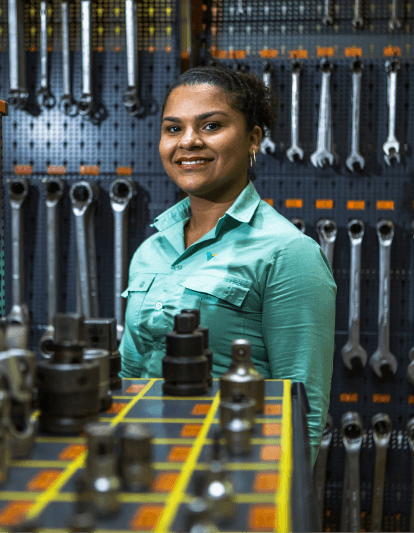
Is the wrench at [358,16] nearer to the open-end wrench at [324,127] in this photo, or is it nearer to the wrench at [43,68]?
the open-end wrench at [324,127]

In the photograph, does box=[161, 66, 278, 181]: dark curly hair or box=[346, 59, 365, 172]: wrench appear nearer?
box=[161, 66, 278, 181]: dark curly hair

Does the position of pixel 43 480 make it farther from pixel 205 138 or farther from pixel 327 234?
pixel 327 234

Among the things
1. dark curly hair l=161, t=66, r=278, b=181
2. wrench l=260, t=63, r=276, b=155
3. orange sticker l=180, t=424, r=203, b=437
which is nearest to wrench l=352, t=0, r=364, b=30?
wrench l=260, t=63, r=276, b=155

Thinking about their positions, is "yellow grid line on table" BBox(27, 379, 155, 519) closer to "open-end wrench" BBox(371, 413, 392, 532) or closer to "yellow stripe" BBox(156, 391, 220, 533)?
"yellow stripe" BBox(156, 391, 220, 533)

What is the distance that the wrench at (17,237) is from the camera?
109 inches

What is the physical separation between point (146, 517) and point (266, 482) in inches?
5.8

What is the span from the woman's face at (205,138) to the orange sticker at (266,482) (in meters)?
1.10

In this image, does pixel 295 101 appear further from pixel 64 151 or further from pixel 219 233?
pixel 219 233

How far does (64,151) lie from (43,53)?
0.50 m

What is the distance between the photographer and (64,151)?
285 cm

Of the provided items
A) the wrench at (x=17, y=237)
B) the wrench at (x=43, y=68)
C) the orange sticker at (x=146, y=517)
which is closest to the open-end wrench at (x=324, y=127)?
the wrench at (x=43, y=68)

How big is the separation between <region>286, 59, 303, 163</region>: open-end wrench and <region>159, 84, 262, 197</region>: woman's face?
1.16 meters

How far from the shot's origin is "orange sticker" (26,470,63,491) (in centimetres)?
62

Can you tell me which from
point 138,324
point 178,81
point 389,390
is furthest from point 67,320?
point 389,390
